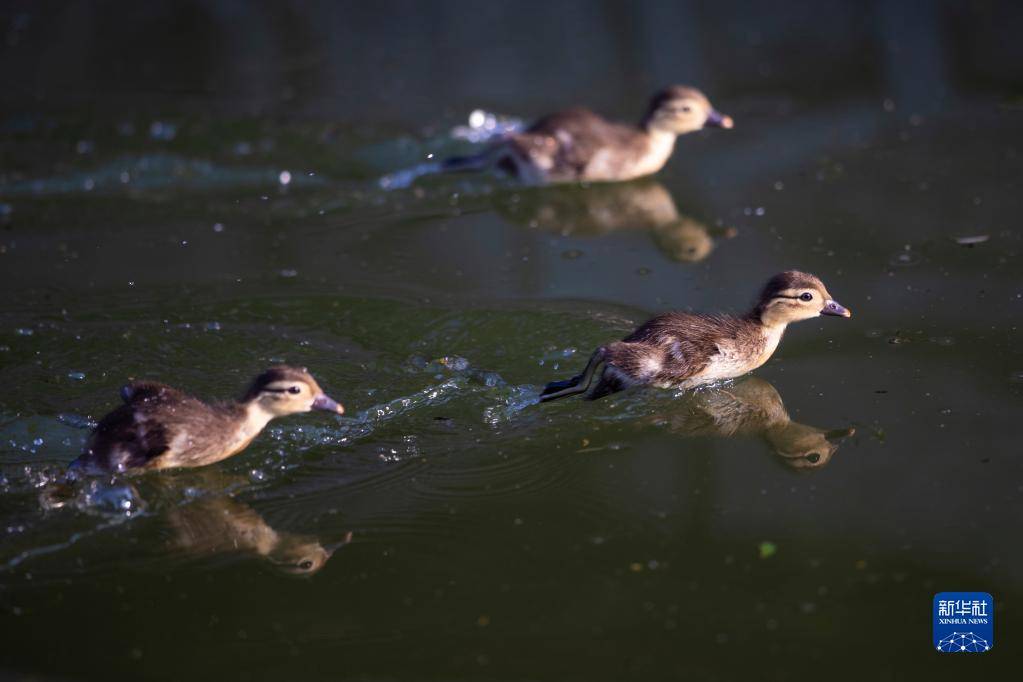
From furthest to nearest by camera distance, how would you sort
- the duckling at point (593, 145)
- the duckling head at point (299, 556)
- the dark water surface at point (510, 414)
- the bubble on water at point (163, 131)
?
the bubble on water at point (163, 131) → the duckling at point (593, 145) → the duckling head at point (299, 556) → the dark water surface at point (510, 414)

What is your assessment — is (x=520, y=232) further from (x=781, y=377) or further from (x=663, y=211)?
(x=781, y=377)

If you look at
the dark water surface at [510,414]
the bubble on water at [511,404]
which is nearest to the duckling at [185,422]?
the dark water surface at [510,414]

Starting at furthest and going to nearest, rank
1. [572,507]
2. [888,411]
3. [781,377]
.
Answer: [781,377]
[888,411]
[572,507]

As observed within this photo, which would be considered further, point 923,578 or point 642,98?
point 642,98

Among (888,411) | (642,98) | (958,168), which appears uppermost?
(642,98)

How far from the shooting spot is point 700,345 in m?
5.61

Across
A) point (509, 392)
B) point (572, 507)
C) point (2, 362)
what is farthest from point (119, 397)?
point (572, 507)

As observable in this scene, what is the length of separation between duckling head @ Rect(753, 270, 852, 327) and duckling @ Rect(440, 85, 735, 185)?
2565 mm

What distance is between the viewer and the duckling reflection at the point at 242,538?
4555 mm

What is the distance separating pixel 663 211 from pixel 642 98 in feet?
6.43

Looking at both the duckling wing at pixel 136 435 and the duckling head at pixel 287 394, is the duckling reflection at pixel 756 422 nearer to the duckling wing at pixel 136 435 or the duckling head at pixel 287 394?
the duckling head at pixel 287 394

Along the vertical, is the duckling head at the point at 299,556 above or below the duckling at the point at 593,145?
below

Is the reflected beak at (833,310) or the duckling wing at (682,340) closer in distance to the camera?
the duckling wing at (682,340)

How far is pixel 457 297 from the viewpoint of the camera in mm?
6547
